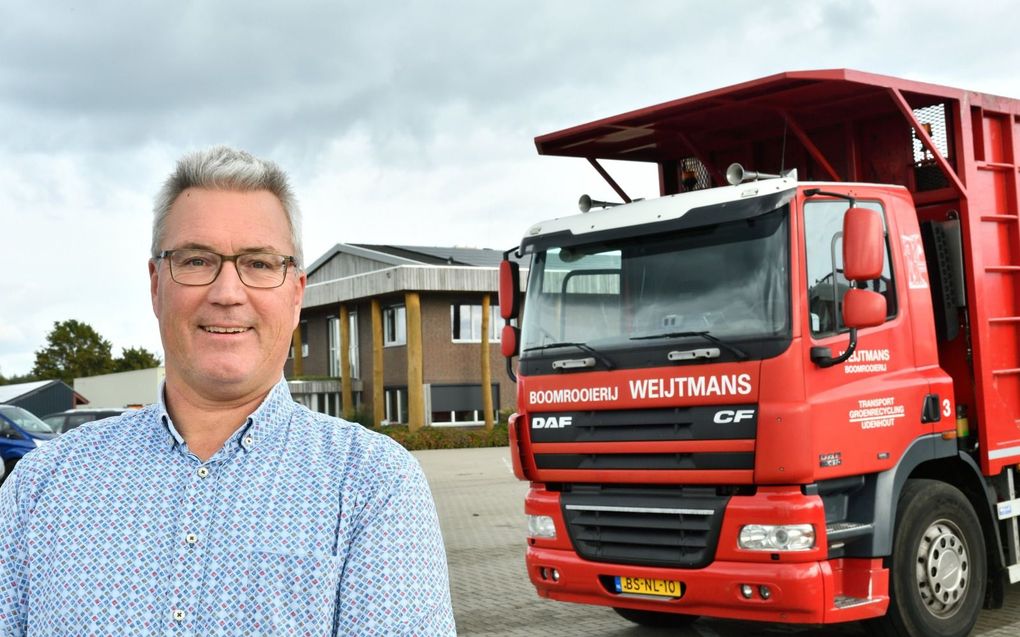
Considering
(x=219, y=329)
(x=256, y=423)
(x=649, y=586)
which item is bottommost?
(x=649, y=586)

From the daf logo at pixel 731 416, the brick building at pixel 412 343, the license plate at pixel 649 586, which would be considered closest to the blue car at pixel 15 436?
the brick building at pixel 412 343

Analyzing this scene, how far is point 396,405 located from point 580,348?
34935 mm

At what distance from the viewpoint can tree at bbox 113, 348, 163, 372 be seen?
77.8 meters

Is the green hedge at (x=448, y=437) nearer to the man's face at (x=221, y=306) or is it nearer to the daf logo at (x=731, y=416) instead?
the daf logo at (x=731, y=416)

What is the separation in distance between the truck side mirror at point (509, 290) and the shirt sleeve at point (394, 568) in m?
6.21

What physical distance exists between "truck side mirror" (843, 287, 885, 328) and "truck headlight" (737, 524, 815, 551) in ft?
3.83

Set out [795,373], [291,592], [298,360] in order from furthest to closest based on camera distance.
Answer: [298,360] < [795,373] < [291,592]

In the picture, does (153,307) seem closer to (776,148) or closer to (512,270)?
(512,270)

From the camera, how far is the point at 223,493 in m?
2.11

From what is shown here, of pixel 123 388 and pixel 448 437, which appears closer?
pixel 448 437

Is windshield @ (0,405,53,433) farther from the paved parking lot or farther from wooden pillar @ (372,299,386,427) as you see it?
wooden pillar @ (372,299,386,427)

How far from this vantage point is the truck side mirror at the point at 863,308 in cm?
650

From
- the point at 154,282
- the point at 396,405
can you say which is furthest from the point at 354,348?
the point at 154,282

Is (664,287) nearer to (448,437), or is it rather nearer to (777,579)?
(777,579)
